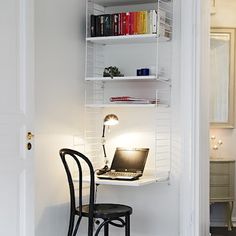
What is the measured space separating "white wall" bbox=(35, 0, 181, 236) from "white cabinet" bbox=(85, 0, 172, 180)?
0.09 metres

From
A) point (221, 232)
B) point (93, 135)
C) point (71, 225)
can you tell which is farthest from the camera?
point (221, 232)

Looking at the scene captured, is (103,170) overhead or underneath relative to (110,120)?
underneath

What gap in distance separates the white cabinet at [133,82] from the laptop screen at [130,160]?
122 millimetres

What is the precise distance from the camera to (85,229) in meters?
4.14

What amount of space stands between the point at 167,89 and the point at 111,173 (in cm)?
81

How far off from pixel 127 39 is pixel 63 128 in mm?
864

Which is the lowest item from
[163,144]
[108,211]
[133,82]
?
[108,211]

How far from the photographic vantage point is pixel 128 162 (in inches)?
157

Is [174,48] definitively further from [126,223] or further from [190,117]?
[126,223]

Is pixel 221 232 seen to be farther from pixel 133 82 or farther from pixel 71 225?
pixel 71 225

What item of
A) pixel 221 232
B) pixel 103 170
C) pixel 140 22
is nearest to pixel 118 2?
pixel 140 22

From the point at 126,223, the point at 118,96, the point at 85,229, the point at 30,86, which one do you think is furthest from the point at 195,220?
the point at 30,86

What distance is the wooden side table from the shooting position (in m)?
5.14

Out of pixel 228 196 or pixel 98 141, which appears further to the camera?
pixel 228 196
